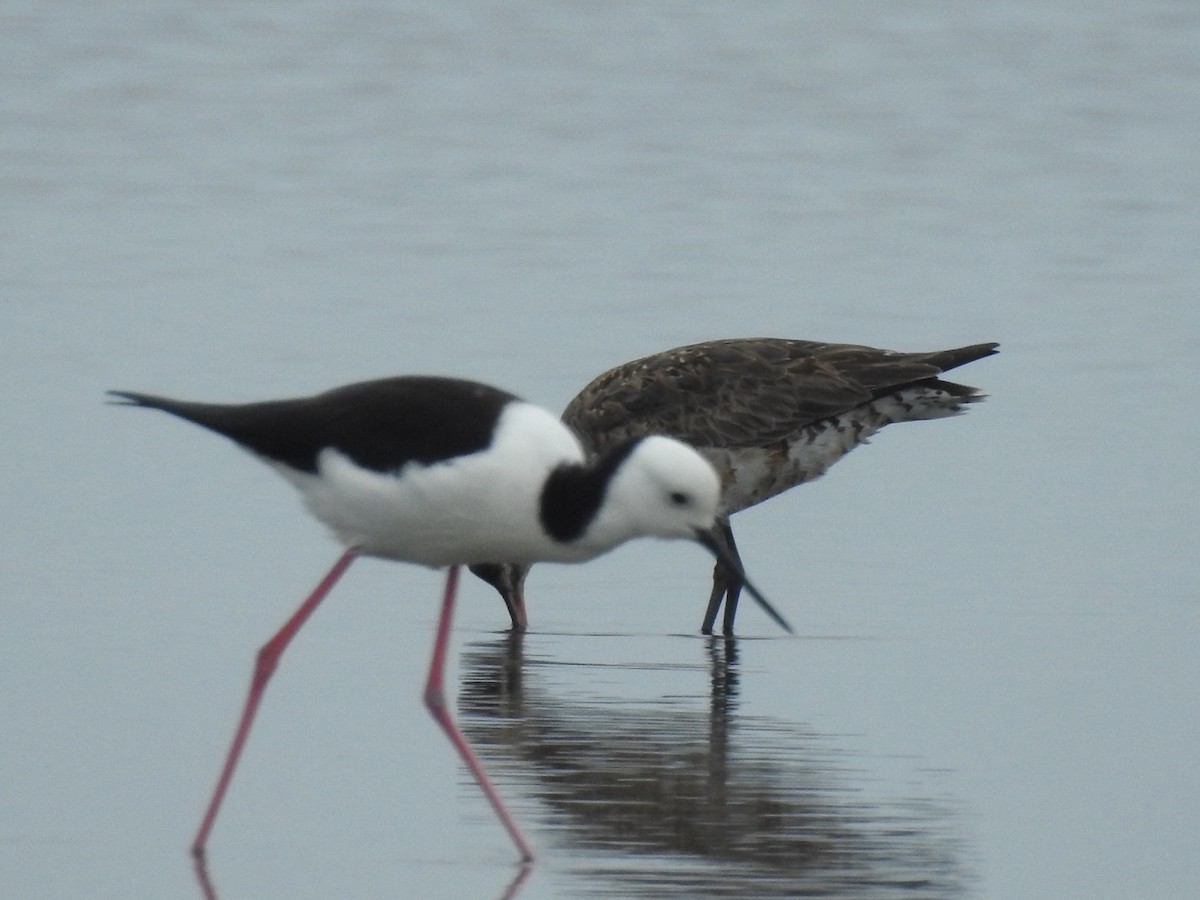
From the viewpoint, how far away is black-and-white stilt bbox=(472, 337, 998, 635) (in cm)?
1020

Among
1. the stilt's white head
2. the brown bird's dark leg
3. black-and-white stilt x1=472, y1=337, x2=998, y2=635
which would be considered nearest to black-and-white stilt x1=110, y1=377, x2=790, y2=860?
the stilt's white head

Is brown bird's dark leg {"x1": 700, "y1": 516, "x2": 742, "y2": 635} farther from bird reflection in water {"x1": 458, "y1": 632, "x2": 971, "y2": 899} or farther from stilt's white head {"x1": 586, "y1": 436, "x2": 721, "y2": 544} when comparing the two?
stilt's white head {"x1": 586, "y1": 436, "x2": 721, "y2": 544}

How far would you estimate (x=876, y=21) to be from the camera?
25.5 metres

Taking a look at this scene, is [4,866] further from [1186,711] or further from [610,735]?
[1186,711]

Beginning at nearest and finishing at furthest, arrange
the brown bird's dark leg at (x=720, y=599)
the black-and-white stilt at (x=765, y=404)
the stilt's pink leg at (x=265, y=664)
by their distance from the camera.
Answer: the stilt's pink leg at (x=265, y=664) < the brown bird's dark leg at (x=720, y=599) < the black-and-white stilt at (x=765, y=404)

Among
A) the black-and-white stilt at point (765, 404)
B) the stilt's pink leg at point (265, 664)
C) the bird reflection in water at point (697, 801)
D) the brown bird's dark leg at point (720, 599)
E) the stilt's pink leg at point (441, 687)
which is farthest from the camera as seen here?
the black-and-white stilt at point (765, 404)

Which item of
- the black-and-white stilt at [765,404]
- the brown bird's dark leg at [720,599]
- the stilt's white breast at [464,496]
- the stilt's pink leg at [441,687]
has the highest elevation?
the stilt's white breast at [464,496]

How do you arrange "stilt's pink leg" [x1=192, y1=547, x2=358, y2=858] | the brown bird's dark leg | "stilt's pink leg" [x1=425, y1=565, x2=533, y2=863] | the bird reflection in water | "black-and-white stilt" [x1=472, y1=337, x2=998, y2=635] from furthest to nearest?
"black-and-white stilt" [x1=472, y1=337, x2=998, y2=635] < the brown bird's dark leg < "stilt's pink leg" [x1=425, y1=565, x2=533, y2=863] < "stilt's pink leg" [x1=192, y1=547, x2=358, y2=858] < the bird reflection in water

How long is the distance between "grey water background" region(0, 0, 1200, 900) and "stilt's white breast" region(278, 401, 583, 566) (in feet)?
2.34

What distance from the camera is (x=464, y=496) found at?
6.46m

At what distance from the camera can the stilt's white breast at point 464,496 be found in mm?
6445

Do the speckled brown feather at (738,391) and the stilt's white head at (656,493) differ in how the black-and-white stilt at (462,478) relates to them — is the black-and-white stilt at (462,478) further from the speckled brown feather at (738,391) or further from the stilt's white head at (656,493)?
the speckled brown feather at (738,391)

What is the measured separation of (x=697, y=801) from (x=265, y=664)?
3.80ft

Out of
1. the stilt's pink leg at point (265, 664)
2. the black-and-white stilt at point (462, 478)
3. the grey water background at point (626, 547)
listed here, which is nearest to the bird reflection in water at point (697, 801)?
the grey water background at point (626, 547)
